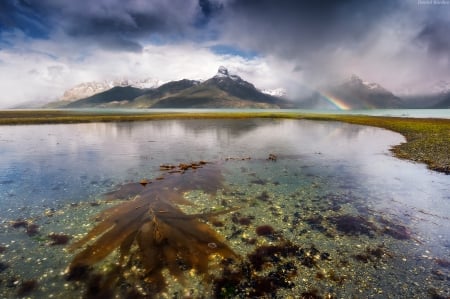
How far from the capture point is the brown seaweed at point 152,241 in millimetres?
Result: 13055

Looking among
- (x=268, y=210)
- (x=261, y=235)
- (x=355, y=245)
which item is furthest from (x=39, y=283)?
(x=355, y=245)

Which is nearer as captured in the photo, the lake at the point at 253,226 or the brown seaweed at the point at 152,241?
the lake at the point at 253,226

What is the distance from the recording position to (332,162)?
37062 mm

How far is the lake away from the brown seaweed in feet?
0.58

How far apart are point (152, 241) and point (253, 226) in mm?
7105

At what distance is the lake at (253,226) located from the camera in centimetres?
1192

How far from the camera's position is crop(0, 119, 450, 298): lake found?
39.1 ft

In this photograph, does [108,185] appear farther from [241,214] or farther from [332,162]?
[332,162]

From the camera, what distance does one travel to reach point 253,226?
17.7 m

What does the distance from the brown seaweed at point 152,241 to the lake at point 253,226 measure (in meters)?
0.18

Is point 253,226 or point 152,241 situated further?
point 253,226

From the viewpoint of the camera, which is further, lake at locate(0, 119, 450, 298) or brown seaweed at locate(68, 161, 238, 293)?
brown seaweed at locate(68, 161, 238, 293)

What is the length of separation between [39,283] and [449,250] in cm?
2305

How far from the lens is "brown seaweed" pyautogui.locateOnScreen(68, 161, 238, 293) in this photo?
13055 millimetres
